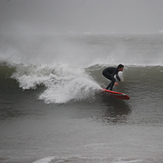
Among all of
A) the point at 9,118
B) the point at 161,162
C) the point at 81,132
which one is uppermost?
the point at 9,118

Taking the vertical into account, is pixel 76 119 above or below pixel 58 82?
below

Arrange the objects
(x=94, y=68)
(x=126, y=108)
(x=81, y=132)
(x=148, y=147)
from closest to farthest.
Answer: (x=148, y=147)
(x=81, y=132)
(x=126, y=108)
(x=94, y=68)

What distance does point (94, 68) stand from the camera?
12.9 metres

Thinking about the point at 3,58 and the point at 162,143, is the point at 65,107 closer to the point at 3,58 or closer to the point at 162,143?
the point at 162,143

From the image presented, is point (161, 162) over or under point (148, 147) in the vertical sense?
under

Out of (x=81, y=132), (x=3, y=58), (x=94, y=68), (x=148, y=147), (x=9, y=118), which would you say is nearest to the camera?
(x=148, y=147)

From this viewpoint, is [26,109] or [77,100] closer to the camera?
[26,109]

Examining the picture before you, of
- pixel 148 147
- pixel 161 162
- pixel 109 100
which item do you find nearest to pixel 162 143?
pixel 148 147

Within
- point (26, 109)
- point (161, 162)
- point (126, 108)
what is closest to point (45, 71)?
point (26, 109)

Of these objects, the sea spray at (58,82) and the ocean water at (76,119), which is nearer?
the ocean water at (76,119)

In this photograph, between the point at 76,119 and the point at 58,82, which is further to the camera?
the point at 58,82

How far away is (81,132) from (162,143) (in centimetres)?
216

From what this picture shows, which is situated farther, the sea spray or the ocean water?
the sea spray

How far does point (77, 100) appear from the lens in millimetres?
8141
